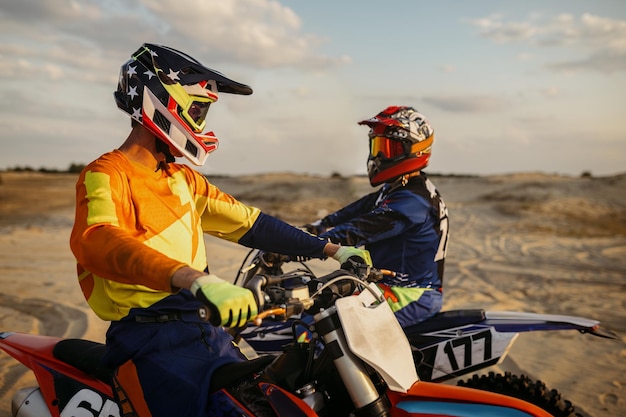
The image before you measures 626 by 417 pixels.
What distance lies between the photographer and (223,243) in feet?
45.3

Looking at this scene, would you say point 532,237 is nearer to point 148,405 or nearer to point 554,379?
point 554,379

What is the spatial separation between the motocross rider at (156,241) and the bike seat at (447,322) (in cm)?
113

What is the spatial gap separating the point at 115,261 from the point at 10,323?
5691 millimetres

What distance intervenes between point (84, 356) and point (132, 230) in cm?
78

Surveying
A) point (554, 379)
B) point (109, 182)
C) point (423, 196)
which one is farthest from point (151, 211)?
point (554, 379)

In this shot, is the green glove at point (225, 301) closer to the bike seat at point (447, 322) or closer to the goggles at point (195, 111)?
the goggles at point (195, 111)

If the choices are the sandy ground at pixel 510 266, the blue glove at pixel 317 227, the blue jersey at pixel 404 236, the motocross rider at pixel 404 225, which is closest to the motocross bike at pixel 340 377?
the motocross rider at pixel 404 225

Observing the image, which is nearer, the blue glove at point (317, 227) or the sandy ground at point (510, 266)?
the blue glove at point (317, 227)

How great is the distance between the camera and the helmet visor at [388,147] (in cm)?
421

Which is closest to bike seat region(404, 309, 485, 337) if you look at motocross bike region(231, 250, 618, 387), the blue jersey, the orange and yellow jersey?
motocross bike region(231, 250, 618, 387)

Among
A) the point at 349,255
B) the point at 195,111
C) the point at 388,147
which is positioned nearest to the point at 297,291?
the point at 349,255

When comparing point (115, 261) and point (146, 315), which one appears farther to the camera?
point (146, 315)

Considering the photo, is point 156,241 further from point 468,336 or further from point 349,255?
point 468,336

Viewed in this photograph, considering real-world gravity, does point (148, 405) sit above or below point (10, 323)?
above
